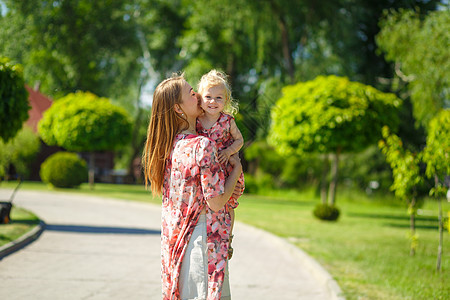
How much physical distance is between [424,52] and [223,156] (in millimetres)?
15215

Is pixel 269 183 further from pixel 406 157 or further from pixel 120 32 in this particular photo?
pixel 406 157

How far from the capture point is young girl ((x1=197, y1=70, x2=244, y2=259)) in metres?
3.19

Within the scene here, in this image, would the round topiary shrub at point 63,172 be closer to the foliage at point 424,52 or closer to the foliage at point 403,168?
the foliage at point 424,52

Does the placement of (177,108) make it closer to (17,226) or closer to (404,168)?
(404,168)

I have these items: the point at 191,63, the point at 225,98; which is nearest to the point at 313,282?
the point at 225,98

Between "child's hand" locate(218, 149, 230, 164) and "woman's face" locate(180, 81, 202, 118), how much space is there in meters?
0.33

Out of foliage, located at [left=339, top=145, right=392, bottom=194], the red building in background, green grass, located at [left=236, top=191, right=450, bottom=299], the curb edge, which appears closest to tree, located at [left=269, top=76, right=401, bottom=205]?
green grass, located at [left=236, top=191, right=450, bottom=299]

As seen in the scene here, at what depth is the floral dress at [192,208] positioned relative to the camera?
9.66ft

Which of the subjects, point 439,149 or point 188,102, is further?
point 439,149

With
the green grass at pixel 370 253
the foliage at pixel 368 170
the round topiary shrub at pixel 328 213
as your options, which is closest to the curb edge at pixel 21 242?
the green grass at pixel 370 253

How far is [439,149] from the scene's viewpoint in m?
7.79

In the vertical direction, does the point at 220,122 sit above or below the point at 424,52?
below

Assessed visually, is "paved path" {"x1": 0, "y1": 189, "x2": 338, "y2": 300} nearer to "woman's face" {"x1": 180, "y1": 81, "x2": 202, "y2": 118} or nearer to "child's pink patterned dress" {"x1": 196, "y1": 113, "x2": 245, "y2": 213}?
"child's pink patterned dress" {"x1": 196, "y1": 113, "x2": 245, "y2": 213}

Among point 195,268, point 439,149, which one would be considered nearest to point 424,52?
point 439,149
